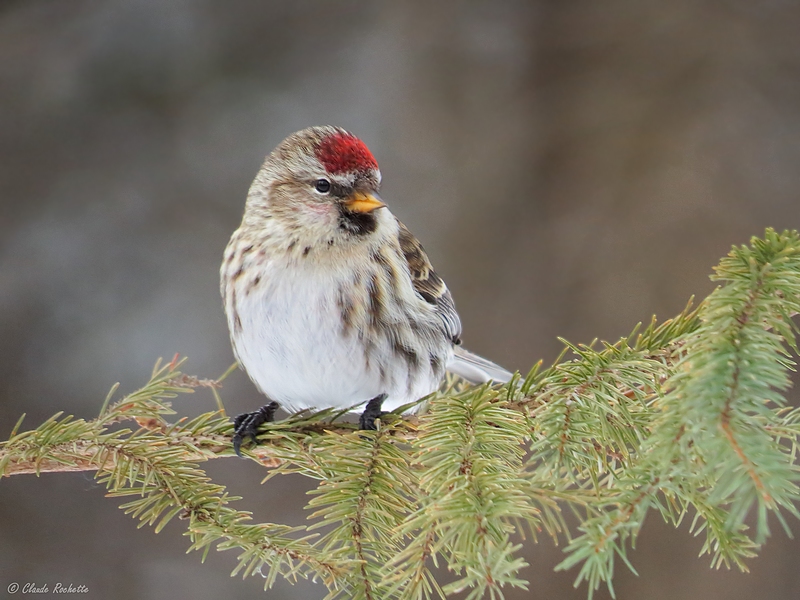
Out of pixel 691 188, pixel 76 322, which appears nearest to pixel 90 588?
pixel 76 322

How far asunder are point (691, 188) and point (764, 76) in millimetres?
292

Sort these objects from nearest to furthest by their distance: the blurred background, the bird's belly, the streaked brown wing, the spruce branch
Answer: the spruce branch, the bird's belly, the streaked brown wing, the blurred background

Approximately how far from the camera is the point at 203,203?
179 cm

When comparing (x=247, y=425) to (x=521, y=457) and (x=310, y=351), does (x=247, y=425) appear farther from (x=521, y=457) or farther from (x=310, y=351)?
(x=521, y=457)

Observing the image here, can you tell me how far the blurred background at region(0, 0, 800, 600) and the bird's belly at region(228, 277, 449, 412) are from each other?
2.43ft

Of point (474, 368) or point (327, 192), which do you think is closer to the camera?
point (327, 192)

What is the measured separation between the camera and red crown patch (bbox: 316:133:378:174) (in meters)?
0.96

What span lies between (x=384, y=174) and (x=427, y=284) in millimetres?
791

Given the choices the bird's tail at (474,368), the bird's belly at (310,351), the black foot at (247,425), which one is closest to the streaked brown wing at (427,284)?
the bird's tail at (474,368)

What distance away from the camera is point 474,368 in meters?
1.20

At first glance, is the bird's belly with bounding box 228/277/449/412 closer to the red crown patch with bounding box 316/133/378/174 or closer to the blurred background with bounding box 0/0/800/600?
the red crown patch with bounding box 316/133/378/174

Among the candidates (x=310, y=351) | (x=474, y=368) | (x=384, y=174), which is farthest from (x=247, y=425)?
(x=384, y=174)

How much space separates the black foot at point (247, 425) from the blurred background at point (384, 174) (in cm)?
77

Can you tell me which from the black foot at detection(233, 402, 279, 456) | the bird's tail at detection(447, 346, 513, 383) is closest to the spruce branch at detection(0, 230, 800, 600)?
the black foot at detection(233, 402, 279, 456)
